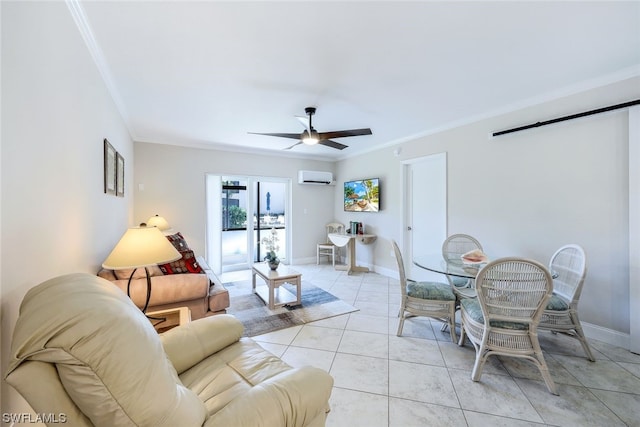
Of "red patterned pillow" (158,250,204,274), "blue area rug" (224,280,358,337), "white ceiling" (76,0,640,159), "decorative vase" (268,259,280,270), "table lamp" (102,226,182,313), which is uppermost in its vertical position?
"white ceiling" (76,0,640,159)

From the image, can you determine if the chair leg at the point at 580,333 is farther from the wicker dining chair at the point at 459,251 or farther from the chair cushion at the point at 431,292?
the chair cushion at the point at 431,292

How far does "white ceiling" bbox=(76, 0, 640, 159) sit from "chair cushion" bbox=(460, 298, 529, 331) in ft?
6.50

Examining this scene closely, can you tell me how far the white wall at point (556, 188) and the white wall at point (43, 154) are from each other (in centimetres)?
387

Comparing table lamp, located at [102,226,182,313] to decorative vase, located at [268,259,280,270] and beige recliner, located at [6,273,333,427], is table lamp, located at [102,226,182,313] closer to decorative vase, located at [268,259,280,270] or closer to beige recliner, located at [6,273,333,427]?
beige recliner, located at [6,273,333,427]

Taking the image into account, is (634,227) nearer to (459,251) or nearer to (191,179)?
(459,251)

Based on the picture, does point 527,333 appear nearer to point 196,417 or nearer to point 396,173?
point 196,417

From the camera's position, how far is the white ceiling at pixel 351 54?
5.08ft

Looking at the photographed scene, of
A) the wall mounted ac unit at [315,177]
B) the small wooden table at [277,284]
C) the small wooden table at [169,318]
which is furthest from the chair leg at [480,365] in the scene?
the wall mounted ac unit at [315,177]

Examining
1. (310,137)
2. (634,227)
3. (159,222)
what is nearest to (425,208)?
(634,227)

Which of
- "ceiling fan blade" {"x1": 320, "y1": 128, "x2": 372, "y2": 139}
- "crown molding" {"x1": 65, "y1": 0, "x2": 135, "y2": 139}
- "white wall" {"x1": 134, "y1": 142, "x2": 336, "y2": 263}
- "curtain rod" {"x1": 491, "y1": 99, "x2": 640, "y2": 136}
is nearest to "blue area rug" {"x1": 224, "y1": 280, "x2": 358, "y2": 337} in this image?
"white wall" {"x1": 134, "y1": 142, "x2": 336, "y2": 263}

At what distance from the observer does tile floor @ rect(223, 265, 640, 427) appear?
159 cm

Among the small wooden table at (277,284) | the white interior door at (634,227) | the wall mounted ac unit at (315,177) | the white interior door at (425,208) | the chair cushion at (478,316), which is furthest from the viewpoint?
the wall mounted ac unit at (315,177)

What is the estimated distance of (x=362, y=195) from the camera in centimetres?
513

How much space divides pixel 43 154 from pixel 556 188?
155 inches
